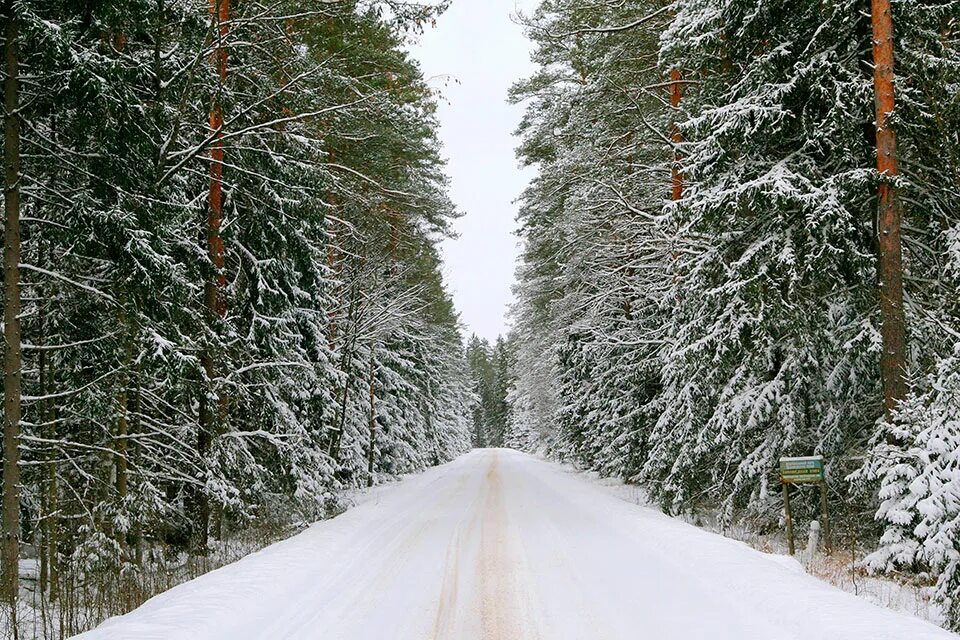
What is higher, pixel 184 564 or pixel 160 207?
pixel 160 207

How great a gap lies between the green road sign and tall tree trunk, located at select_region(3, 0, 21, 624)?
30.7 feet

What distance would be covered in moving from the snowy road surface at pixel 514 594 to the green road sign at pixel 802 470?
46.3 inches

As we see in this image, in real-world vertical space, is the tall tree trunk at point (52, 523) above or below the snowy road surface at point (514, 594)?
above

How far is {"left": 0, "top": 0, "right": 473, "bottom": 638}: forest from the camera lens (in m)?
6.95

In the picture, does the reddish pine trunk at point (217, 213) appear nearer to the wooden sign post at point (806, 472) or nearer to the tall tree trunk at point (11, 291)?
the tall tree trunk at point (11, 291)

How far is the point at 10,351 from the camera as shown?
701cm

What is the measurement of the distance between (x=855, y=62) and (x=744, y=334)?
4044 millimetres

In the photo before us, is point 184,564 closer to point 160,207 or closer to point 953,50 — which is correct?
point 160,207

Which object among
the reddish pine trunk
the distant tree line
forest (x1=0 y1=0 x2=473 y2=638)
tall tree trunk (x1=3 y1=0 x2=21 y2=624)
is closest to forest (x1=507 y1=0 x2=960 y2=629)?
forest (x1=0 y1=0 x2=473 y2=638)

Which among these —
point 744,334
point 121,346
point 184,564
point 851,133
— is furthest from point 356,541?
point 851,133

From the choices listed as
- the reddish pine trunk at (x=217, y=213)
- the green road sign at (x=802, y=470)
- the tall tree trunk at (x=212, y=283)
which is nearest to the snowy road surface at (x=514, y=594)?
the green road sign at (x=802, y=470)

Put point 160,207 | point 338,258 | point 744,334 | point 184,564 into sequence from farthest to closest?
point 338,258, point 184,564, point 744,334, point 160,207

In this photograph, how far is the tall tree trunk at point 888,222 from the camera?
24.7ft

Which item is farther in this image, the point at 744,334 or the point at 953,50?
the point at 744,334
